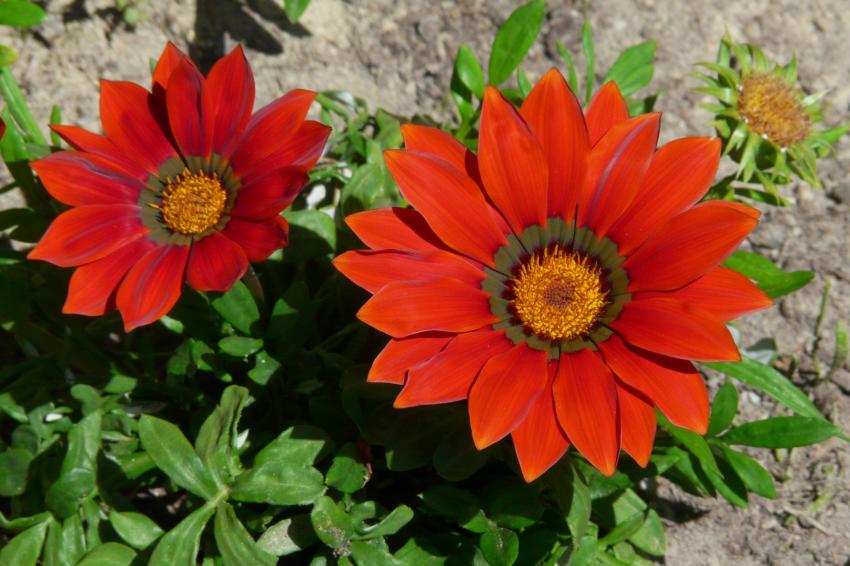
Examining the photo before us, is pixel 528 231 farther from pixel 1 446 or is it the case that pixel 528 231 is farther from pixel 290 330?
pixel 1 446

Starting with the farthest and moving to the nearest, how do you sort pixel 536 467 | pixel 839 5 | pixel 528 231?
pixel 839 5 → pixel 528 231 → pixel 536 467

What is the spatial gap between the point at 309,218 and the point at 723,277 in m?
1.09

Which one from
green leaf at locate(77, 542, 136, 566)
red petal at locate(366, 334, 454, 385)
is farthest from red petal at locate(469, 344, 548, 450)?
green leaf at locate(77, 542, 136, 566)

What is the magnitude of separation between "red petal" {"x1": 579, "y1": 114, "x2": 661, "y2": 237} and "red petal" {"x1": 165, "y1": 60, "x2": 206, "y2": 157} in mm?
920

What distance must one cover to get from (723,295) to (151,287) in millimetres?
1186

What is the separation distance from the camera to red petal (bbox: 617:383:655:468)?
168cm

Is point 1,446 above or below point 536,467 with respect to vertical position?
below

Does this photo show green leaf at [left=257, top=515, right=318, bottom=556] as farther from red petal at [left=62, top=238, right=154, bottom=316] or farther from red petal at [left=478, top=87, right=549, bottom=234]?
red petal at [left=478, top=87, right=549, bottom=234]

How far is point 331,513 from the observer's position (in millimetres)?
2061

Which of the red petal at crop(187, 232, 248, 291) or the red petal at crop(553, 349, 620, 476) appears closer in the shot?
the red petal at crop(553, 349, 620, 476)

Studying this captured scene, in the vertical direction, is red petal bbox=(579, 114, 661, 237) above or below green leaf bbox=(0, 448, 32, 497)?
above

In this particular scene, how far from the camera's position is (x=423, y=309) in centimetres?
176

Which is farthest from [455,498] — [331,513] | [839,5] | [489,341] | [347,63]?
[839,5]

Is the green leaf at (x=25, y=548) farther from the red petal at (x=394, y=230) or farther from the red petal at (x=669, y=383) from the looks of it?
the red petal at (x=669, y=383)
